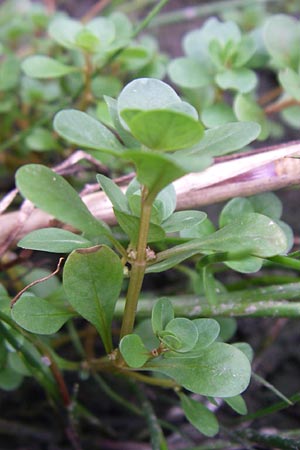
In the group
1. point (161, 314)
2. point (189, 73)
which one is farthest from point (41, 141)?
point (161, 314)

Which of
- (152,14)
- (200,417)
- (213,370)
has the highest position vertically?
(152,14)

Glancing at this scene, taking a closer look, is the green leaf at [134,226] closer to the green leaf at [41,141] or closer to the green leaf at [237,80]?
the green leaf at [237,80]

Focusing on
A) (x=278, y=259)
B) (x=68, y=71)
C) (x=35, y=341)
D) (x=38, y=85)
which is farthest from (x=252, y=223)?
(x=38, y=85)

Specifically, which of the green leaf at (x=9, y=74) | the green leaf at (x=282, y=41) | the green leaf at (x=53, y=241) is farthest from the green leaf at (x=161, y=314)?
the green leaf at (x=9, y=74)

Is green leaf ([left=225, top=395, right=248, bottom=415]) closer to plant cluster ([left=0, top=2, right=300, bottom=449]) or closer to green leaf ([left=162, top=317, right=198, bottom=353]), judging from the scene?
plant cluster ([left=0, top=2, right=300, bottom=449])

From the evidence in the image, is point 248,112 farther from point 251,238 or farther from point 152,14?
point 251,238

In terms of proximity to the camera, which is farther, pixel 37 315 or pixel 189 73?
pixel 189 73
